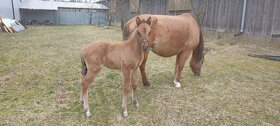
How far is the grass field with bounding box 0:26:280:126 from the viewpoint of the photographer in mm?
3203

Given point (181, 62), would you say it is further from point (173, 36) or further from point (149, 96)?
point (149, 96)

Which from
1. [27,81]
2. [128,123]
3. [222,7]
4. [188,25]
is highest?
[222,7]

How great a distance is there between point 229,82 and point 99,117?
4.05 meters

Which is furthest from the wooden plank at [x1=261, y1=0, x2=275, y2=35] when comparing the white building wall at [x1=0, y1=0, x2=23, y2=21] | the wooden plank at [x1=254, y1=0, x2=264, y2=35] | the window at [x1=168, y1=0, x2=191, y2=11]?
the white building wall at [x1=0, y1=0, x2=23, y2=21]

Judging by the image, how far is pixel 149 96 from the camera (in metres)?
4.20

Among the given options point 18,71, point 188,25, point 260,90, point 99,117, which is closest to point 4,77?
point 18,71

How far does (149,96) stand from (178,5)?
1269cm

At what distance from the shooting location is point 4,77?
4922 millimetres

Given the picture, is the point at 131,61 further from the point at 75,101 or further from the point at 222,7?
the point at 222,7

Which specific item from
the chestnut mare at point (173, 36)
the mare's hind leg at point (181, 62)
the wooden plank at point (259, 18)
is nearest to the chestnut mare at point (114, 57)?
the chestnut mare at point (173, 36)

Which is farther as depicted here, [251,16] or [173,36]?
[251,16]

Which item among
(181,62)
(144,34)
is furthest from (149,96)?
(144,34)

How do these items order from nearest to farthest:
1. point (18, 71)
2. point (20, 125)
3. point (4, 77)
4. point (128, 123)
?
point (20, 125) → point (128, 123) → point (4, 77) → point (18, 71)

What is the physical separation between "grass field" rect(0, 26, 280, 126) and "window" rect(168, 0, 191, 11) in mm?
8832
